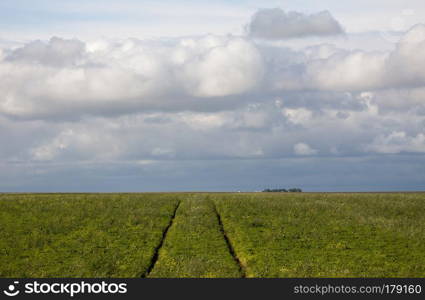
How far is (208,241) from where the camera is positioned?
49344 mm

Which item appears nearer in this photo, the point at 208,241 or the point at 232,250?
the point at 232,250

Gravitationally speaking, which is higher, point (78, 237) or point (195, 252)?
point (78, 237)

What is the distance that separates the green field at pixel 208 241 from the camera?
39719 millimetres

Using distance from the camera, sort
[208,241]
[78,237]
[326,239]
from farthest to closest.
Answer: [78,237]
[326,239]
[208,241]

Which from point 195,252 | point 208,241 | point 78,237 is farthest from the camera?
point 78,237

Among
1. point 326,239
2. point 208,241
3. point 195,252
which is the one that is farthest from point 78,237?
point 326,239

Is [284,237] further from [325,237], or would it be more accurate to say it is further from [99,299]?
[99,299]

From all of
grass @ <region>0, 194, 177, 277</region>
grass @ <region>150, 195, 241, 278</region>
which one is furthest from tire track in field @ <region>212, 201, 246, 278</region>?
grass @ <region>0, 194, 177, 277</region>

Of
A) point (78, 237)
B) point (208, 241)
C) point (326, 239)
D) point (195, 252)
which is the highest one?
point (78, 237)

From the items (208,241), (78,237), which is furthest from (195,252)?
(78,237)

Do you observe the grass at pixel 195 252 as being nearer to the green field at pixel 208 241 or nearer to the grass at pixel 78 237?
A: the green field at pixel 208 241

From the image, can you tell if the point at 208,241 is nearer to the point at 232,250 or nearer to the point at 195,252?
the point at 232,250

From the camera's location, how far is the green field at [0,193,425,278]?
39719mm

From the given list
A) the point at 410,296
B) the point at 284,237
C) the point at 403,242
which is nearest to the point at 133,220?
the point at 284,237
